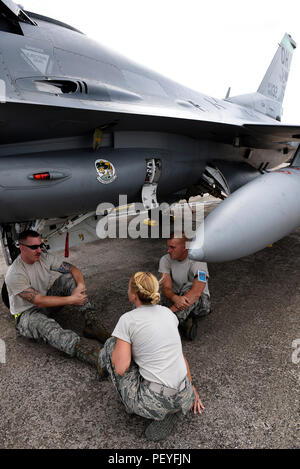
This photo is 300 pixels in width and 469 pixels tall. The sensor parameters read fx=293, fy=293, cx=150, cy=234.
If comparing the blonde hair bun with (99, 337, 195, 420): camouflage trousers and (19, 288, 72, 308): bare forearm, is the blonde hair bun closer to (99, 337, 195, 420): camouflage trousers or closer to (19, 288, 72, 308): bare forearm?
(99, 337, 195, 420): camouflage trousers

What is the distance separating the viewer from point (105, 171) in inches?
108

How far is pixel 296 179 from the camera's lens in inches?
127

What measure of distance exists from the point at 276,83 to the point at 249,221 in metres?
7.20

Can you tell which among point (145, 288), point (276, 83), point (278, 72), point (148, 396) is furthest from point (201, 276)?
point (278, 72)

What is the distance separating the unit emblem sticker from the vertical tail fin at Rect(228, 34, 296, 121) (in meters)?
5.50

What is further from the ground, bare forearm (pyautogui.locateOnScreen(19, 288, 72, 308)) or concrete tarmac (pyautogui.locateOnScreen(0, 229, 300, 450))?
bare forearm (pyautogui.locateOnScreen(19, 288, 72, 308))

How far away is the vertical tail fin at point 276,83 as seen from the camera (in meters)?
7.22

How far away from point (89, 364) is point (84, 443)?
671 millimetres

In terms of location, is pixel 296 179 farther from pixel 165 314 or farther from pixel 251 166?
pixel 165 314

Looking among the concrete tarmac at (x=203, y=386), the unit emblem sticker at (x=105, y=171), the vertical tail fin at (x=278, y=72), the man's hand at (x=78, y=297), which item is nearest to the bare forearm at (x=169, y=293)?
the concrete tarmac at (x=203, y=386)

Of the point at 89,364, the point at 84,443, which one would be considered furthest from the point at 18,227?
the point at 84,443

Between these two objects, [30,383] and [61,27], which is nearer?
[30,383]

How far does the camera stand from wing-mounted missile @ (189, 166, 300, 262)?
238 centimetres

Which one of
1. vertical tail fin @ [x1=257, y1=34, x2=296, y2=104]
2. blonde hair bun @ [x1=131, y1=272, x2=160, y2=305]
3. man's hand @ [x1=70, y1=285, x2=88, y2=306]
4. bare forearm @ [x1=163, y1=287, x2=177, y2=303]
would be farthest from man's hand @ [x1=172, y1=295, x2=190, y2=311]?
vertical tail fin @ [x1=257, y1=34, x2=296, y2=104]
